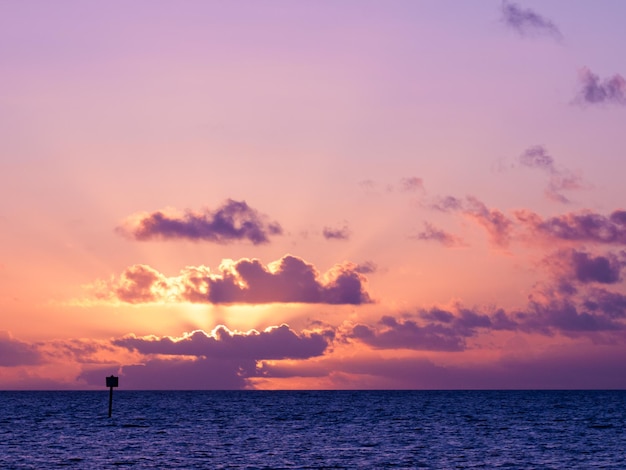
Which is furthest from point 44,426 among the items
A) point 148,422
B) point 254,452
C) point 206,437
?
point 254,452

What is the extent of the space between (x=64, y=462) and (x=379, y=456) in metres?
24.8

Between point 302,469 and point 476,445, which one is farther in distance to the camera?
point 476,445

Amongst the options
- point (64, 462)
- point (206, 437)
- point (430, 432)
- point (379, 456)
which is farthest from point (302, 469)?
point (430, 432)

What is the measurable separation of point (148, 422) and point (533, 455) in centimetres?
6361

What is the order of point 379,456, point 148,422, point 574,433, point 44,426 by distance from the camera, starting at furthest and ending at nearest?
point 148,422, point 44,426, point 574,433, point 379,456

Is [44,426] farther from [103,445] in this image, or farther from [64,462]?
[64,462]

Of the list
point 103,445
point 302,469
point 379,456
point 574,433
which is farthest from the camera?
point 574,433

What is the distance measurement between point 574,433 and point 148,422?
56.1 metres

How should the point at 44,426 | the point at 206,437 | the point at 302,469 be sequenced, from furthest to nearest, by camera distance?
the point at 44,426, the point at 206,437, the point at 302,469

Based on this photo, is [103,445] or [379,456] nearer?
[379,456]

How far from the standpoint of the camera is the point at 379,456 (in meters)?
75.0

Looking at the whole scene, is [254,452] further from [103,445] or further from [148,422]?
[148,422]

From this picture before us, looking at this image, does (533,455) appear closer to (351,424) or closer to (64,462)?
(64,462)

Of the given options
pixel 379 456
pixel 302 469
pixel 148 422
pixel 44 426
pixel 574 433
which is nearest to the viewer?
pixel 302 469
